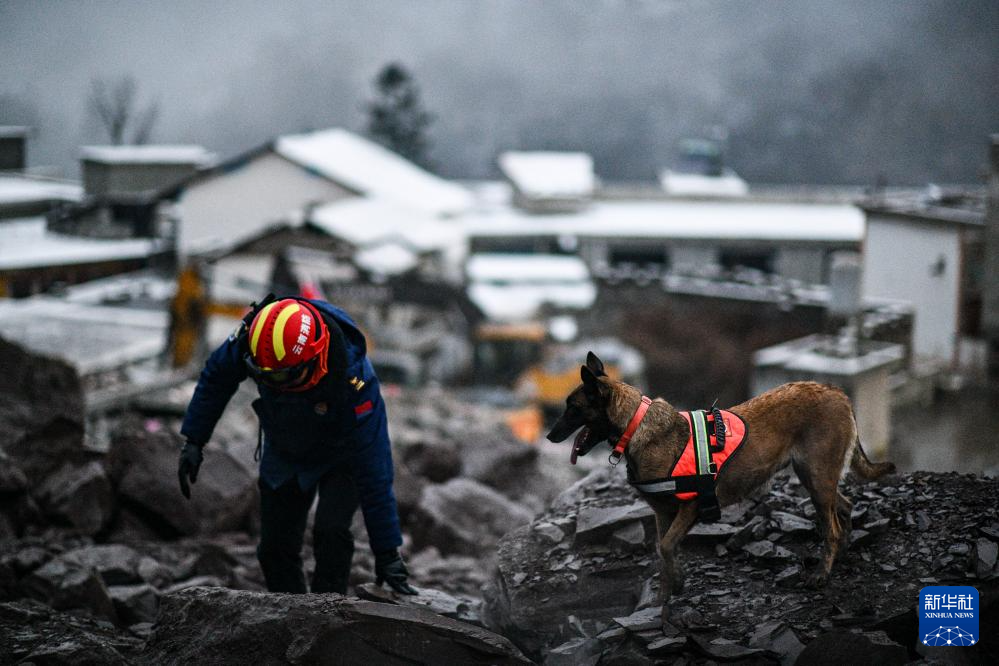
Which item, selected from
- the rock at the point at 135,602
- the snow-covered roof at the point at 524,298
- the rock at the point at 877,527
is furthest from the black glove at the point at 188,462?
the snow-covered roof at the point at 524,298

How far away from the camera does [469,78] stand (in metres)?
79.2

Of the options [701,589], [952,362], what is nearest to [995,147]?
[952,362]

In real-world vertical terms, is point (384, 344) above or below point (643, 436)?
below

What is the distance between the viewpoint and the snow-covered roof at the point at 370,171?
122ft

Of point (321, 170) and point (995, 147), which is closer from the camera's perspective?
point (995, 147)

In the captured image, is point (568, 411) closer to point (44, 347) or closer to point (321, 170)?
point (44, 347)

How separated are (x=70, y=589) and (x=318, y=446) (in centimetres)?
176

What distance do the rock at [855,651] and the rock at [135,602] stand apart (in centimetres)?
391

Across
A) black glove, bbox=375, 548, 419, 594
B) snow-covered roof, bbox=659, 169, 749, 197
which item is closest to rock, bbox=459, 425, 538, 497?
black glove, bbox=375, 548, 419, 594

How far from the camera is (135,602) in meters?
6.36

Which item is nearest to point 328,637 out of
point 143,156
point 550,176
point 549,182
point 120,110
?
point 549,182

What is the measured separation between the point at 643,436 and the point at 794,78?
71918 millimetres

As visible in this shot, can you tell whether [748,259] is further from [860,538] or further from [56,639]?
[56,639]

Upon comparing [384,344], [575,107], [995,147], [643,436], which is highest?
[575,107]
